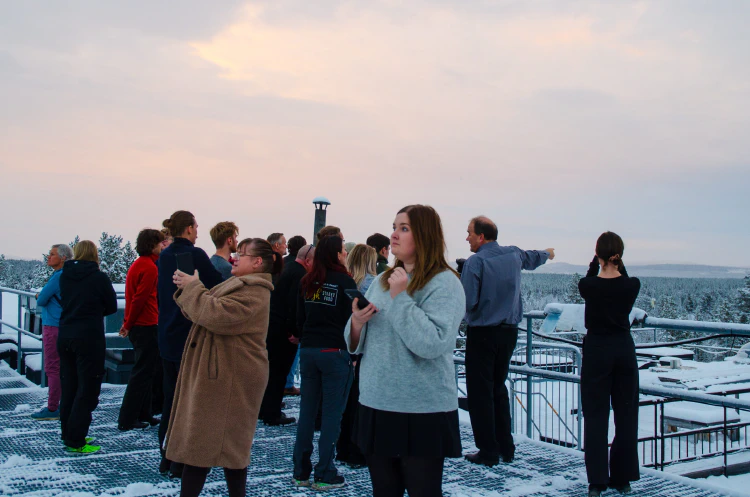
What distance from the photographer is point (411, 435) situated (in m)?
2.66

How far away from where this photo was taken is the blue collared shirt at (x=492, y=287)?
5.02 meters

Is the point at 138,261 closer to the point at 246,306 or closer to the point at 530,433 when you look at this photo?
the point at 246,306

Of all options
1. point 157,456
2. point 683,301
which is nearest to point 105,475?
point 157,456

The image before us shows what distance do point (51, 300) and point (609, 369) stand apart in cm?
530

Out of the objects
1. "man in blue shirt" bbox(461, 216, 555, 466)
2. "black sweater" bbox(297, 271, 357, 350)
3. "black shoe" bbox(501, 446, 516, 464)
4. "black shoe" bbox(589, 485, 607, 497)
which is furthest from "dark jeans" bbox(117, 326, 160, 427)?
"black shoe" bbox(589, 485, 607, 497)

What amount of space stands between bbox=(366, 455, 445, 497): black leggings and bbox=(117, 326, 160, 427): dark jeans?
367cm

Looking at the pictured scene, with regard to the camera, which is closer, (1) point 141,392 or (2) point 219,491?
(2) point 219,491

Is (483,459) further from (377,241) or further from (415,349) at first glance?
(415,349)

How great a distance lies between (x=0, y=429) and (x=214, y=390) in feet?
11.8

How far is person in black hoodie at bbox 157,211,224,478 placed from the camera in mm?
4551

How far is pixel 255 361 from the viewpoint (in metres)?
3.59

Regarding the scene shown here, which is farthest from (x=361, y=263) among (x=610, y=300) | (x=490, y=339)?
(x=610, y=300)

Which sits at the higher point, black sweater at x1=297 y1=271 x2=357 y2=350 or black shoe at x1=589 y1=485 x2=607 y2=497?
black sweater at x1=297 y1=271 x2=357 y2=350

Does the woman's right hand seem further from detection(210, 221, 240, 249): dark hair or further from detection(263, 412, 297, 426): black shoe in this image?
detection(263, 412, 297, 426): black shoe
